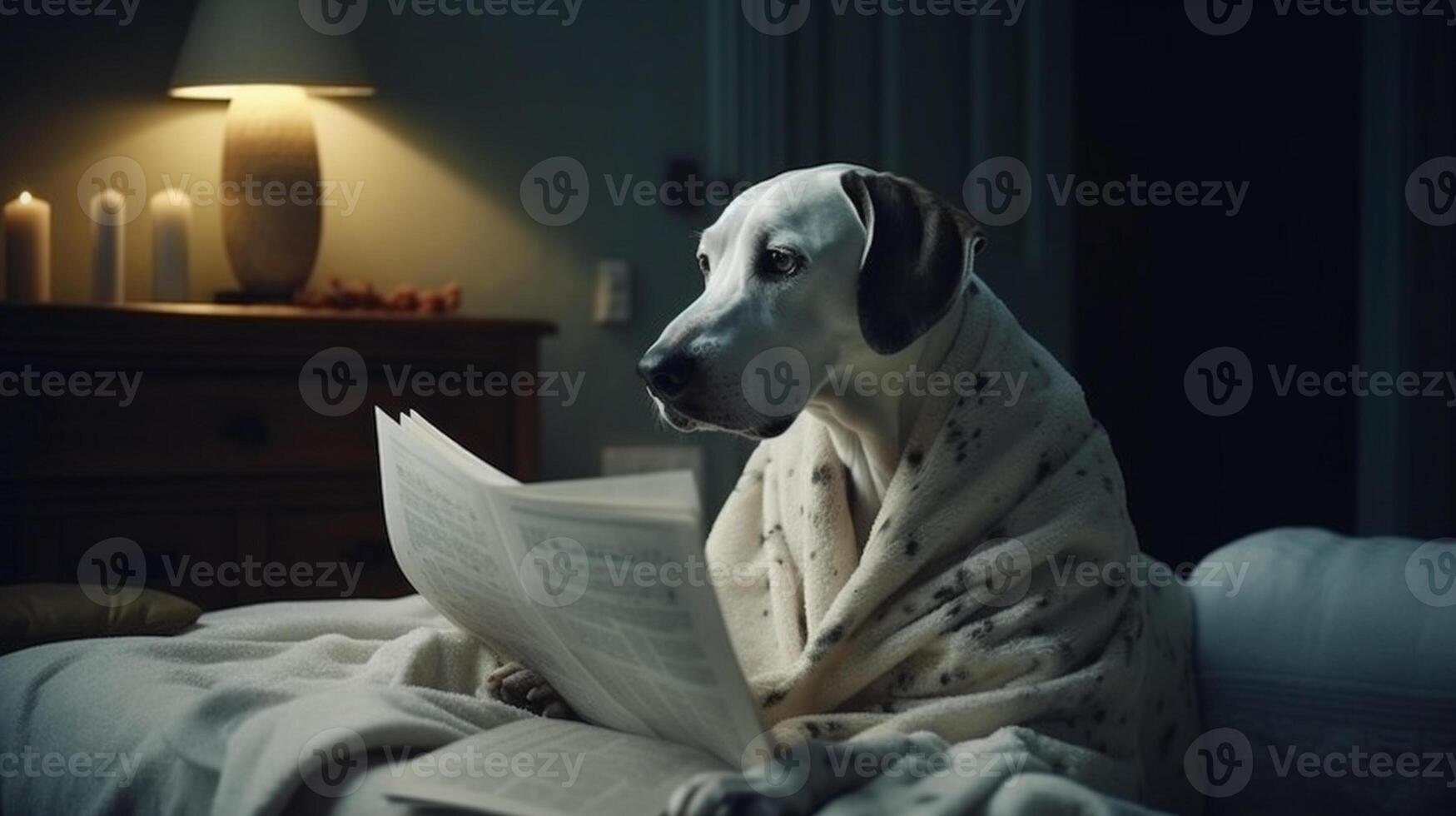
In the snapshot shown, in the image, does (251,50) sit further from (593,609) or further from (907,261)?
(593,609)

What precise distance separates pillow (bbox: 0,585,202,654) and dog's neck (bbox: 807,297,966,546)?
61 cm

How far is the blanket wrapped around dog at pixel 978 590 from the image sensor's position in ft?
3.80

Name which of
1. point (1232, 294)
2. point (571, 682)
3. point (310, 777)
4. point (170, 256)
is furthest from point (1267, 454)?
point (310, 777)

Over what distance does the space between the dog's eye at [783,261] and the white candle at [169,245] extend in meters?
1.72

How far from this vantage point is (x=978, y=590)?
1196mm

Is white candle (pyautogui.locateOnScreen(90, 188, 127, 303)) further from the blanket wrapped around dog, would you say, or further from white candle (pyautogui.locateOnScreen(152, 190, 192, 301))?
the blanket wrapped around dog

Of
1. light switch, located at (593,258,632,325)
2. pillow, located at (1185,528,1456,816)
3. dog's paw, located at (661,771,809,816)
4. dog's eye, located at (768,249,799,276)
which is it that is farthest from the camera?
light switch, located at (593,258,632,325)

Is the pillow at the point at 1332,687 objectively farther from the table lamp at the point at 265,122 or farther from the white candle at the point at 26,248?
the white candle at the point at 26,248

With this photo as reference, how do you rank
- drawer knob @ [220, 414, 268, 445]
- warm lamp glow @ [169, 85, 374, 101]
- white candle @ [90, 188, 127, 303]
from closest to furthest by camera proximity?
drawer knob @ [220, 414, 268, 445] < white candle @ [90, 188, 127, 303] < warm lamp glow @ [169, 85, 374, 101]

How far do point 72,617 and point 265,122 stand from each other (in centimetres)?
154

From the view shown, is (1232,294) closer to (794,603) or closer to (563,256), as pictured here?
(563,256)

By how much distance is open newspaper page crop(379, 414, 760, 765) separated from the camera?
916 mm

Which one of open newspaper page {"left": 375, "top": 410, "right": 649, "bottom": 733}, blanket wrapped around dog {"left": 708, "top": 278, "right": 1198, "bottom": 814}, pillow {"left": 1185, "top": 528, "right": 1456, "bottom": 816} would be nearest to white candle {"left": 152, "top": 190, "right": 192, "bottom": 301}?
open newspaper page {"left": 375, "top": 410, "right": 649, "bottom": 733}

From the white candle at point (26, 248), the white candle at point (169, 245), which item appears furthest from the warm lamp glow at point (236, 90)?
the white candle at point (26, 248)
